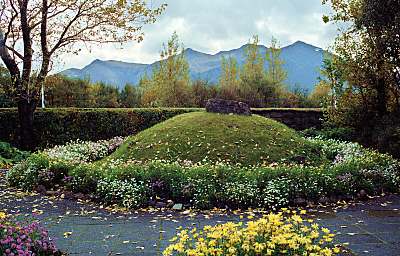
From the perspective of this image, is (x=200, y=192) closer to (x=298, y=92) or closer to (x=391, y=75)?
(x=391, y=75)

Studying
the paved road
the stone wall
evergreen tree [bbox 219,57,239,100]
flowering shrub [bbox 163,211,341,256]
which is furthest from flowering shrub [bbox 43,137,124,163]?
evergreen tree [bbox 219,57,239,100]

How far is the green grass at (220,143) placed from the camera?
25.0 feet

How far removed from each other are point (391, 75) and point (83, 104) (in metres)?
12.5

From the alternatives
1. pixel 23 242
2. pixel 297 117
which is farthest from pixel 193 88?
pixel 23 242

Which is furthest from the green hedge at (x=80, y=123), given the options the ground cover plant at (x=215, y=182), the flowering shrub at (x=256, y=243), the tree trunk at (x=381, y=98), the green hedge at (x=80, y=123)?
the flowering shrub at (x=256, y=243)

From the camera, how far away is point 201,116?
9.08 meters

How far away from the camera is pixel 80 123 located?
11805mm

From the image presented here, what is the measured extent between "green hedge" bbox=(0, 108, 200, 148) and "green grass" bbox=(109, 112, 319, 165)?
10.2ft

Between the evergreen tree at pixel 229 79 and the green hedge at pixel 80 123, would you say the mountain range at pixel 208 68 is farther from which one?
the green hedge at pixel 80 123

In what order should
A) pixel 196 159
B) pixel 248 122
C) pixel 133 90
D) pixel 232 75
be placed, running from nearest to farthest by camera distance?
1. pixel 196 159
2. pixel 248 122
3. pixel 232 75
4. pixel 133 90

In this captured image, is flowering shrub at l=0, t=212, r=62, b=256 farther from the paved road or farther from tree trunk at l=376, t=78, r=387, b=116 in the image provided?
tree trunk at l=376, t=78, r=387, b=116

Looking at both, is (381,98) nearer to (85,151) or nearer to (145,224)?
(85,151)

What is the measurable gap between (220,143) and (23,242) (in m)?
5.05

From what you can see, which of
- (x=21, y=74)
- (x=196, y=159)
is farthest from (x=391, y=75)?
(x=21, y=74)
